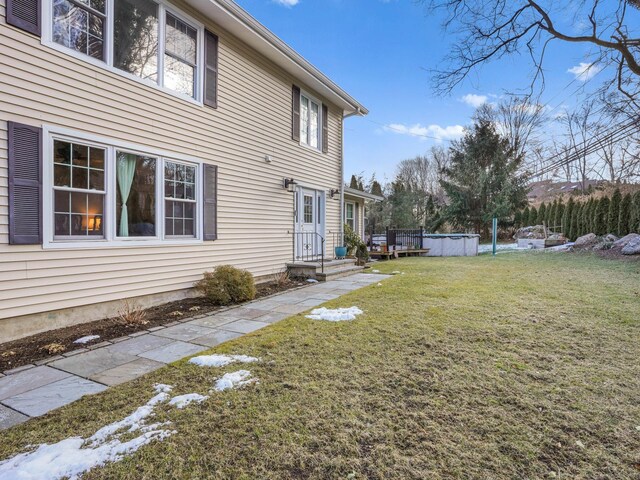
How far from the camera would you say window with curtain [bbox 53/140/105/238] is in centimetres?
416

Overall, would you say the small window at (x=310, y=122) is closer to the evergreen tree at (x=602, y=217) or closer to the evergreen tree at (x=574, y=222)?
the evergreen tree at (x=602, y=217)

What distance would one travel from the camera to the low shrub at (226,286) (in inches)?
221

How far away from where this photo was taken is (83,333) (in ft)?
13.4

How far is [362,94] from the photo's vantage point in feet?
56.6

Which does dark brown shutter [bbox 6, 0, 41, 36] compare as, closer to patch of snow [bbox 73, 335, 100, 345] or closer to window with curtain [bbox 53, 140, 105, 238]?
window with curtain [bbox 53, 140, 105, 238]

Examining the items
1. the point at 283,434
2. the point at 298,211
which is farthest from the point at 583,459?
the point at 298,211

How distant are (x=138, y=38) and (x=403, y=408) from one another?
6060mm

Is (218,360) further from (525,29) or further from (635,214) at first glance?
(635,214)

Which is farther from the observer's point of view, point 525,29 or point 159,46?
point 525,29

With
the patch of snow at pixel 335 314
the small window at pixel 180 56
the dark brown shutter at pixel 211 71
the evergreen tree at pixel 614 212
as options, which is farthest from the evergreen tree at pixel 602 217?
the small window at pixel 180 56

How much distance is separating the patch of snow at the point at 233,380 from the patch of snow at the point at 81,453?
1.76ft

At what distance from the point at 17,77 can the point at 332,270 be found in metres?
6.55

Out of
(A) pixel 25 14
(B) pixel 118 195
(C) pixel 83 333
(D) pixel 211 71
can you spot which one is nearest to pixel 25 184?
(B) pixel 118 195

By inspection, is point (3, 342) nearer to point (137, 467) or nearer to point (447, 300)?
point (137, 467)
